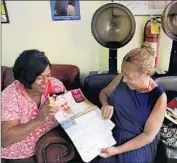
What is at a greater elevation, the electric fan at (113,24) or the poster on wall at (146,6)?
the poster on wall at (146,6)

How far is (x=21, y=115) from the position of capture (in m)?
1.44

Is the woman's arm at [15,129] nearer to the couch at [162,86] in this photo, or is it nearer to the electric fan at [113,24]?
the couch at [162,86]

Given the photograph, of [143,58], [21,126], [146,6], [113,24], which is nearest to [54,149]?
[21,126]

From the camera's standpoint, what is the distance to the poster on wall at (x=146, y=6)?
2006 millimetres

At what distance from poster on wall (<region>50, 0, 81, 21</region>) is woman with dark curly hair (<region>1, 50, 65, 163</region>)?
76cm

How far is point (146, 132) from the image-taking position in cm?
136

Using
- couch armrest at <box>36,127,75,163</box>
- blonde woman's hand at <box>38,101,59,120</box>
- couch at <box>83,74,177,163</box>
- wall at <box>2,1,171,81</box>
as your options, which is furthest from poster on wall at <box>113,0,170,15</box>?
couch armrest at <box>36,127,75,163</box>

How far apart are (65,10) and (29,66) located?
871 mm

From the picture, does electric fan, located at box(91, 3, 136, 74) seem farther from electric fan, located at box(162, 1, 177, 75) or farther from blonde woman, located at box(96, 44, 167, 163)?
blonde woman, located at box(96, 44, 167, 163)

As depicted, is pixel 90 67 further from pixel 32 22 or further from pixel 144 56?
pixel 144 56

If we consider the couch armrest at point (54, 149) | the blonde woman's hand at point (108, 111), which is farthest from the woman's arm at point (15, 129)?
the blonde woman's hand at point (108, 111)

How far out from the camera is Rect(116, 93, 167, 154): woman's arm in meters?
1.33

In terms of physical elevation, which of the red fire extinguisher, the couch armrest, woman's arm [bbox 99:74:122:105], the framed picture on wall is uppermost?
the framed picture on wall

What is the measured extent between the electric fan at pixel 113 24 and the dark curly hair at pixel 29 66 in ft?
1.85
